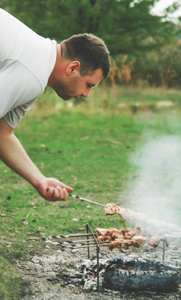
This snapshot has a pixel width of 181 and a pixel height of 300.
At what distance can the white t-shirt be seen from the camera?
2584mm

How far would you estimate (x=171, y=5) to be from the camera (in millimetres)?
13617

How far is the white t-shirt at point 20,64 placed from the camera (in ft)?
8.48

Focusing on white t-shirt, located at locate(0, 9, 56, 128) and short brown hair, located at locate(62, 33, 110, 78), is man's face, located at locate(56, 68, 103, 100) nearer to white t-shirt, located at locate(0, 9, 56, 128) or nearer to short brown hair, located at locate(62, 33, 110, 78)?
short brown hair, located at locate(62, 33, 110, 78)

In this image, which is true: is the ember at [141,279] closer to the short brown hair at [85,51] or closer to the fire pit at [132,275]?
the fire pit at [132,275]

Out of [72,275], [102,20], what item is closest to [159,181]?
[72,275]

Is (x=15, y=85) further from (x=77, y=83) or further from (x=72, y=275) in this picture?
(x=72, y=275)

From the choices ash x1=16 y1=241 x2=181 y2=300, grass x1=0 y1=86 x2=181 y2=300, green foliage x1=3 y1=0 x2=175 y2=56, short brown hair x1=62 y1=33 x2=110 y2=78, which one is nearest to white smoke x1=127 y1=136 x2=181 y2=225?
grass x1=0 y1=86 x2=181 y2=300

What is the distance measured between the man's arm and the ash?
89cm

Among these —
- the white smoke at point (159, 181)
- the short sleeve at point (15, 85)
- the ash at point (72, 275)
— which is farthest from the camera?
the white smoke at point (159, 181)

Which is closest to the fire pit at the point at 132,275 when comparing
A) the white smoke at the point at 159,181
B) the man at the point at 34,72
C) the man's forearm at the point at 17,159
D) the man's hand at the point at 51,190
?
the man's hand at the point at 51,190

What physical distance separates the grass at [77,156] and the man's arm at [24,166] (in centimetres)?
100

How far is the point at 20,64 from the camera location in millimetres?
2598

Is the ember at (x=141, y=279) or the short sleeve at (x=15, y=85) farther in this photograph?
the ember at (x=141, y=279)

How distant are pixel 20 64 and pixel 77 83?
2.06ft
